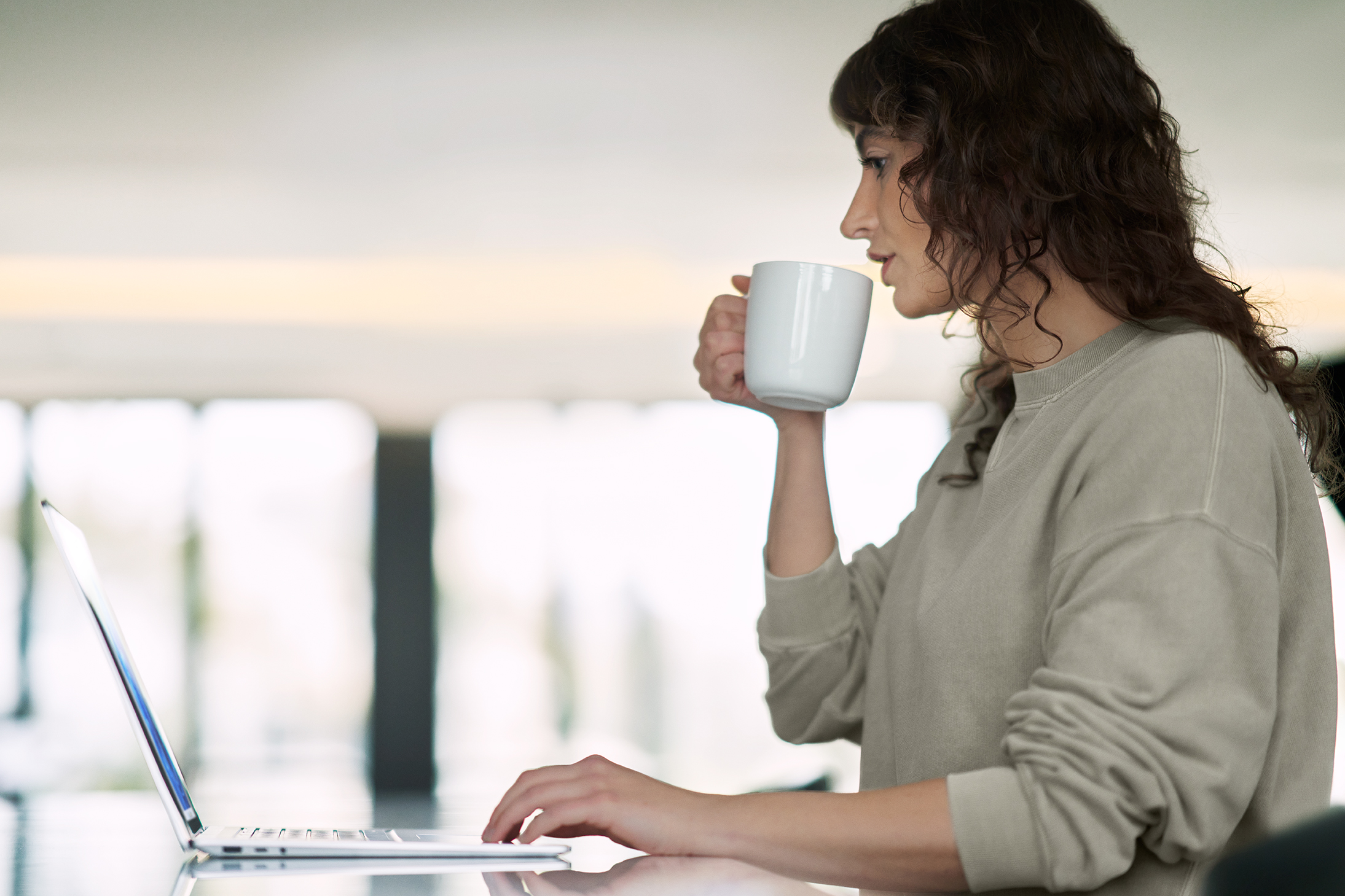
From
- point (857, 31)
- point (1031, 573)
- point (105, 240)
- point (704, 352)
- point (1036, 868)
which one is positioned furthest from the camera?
point (105, 240)

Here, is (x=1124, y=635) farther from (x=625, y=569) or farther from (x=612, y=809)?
(x=625, y=569)

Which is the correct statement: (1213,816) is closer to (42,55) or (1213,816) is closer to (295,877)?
(295,877)

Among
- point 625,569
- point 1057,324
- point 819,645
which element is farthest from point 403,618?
point 1057,324

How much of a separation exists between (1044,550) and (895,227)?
1.02 feet

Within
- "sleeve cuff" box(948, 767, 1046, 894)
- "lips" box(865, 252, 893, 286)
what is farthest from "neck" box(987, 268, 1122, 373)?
"sleeve cuff" box(948, 767, 1046, 894)

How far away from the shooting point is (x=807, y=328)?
0.83 meters

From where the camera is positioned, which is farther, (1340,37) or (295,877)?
(1340,37)

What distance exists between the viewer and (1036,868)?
0.55 m

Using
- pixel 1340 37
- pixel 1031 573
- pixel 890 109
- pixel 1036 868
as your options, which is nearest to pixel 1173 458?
pixel 1031 573

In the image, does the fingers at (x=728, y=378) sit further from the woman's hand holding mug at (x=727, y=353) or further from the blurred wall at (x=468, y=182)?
the blurred wall at (x=468, y=182)

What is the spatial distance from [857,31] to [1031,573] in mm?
2275

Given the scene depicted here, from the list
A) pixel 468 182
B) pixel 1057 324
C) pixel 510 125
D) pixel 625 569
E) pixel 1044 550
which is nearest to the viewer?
pixel 1044 550

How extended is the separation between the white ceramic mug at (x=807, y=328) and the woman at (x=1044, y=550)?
0.22 ft

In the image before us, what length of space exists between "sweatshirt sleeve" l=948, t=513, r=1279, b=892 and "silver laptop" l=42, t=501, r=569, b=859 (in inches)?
9.7
